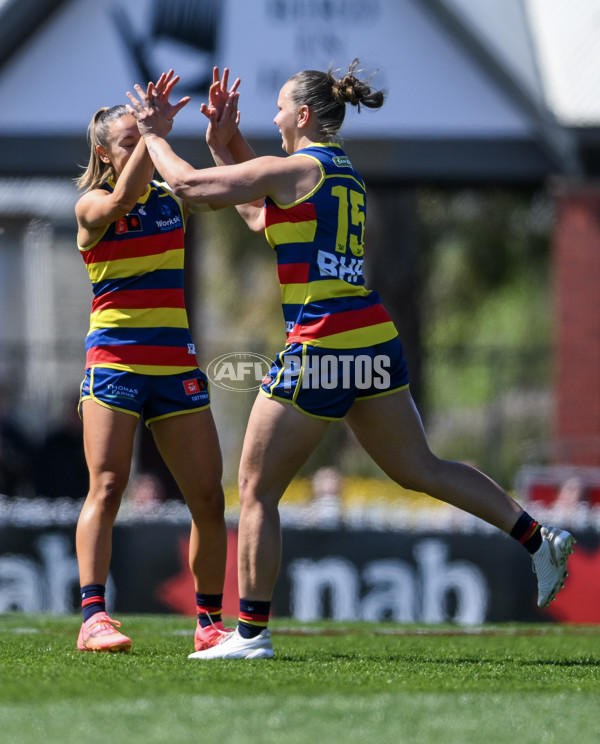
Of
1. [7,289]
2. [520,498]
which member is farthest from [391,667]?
[7,289]

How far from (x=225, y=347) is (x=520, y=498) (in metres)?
5.63

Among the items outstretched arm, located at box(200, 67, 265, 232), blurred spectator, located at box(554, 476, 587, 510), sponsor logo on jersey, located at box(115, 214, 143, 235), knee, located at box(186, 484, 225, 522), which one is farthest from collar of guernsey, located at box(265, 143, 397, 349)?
blurred spectator, located at box(554, 476, 587, 510)

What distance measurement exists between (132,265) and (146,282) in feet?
0.27

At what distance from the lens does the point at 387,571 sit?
8492mm

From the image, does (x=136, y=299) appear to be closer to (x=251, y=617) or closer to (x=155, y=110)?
(x=155, y=110)

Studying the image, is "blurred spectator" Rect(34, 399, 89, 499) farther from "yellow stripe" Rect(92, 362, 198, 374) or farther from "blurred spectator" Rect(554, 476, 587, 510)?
"yellow stripe" Rect(92, 362, 198, 374)

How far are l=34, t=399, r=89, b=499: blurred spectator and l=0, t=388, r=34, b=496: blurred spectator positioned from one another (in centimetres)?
12

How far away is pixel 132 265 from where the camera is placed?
4594mm

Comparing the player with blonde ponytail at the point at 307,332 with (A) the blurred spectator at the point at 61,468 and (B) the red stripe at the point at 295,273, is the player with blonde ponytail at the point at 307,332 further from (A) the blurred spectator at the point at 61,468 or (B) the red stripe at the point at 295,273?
(A) the blurred spectator at the point at 61,468

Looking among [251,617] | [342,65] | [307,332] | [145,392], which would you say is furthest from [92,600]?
[342,65]

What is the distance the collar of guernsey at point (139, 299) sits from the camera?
15.0 ft

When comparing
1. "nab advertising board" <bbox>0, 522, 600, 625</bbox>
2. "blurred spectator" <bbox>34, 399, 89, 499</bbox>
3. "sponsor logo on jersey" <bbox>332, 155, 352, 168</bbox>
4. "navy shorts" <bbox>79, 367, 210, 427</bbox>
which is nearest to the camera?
"sponsor logo on jersey" <bbox>332, 155, 352, 168</bbox>

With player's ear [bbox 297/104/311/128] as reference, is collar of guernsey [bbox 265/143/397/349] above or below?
below

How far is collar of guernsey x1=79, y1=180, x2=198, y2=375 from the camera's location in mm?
4559
